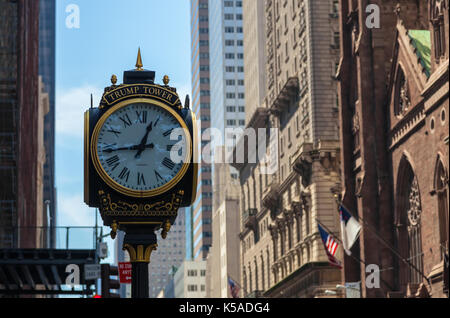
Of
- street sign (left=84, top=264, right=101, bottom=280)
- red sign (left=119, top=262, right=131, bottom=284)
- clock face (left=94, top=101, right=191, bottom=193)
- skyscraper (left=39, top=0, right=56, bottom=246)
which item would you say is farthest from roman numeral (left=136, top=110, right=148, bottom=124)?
skyscraper (left=39, top=0, right=56, bottom=246)

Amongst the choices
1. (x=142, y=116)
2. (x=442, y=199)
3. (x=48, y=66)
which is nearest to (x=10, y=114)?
(x=442, y=199)

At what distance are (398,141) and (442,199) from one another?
1079cm

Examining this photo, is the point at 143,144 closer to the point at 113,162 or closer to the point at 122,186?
the point at 113,162

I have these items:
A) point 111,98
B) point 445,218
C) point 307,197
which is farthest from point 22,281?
point 111,98

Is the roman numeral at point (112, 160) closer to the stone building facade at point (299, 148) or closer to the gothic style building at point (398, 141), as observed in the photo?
the gothic style building at point (398, 141)

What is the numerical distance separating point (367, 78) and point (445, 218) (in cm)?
1895

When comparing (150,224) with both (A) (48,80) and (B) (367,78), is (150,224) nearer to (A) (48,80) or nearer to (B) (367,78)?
(B) (367,78)

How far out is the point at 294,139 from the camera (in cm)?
10150

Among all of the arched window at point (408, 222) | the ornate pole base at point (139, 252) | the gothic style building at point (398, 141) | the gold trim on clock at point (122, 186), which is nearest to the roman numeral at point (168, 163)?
the gold trim on clock at point (122, 186)

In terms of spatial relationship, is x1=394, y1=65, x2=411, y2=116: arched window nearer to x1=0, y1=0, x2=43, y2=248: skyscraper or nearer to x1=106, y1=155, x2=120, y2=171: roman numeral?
x1=0, y1=0, x2=43, y2=248: skyscraper

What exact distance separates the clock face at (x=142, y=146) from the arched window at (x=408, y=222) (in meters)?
55.2

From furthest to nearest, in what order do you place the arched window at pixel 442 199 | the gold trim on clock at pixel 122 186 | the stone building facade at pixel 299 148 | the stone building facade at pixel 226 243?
the stone building facade at pixel 226 243 → the stone building facade at pixel 299 148 → the arched window at pixel 442 199 → the gold trim on clock at pixel 122 186

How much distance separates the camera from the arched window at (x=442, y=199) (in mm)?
56403

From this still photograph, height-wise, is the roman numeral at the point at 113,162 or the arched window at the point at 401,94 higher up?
the arched window at the point at 401,94
